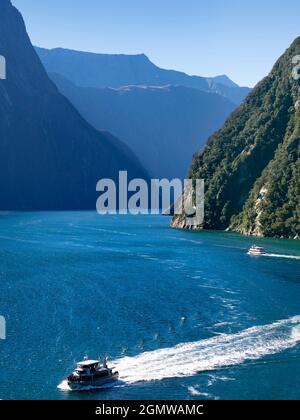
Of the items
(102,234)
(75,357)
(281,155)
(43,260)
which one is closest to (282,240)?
(281,155)

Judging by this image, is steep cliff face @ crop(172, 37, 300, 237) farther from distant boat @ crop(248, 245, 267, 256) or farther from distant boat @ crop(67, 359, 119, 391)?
distant boat @ crop(67, 359, 119, 391)

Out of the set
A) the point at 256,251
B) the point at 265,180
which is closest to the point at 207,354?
the point at 256,251

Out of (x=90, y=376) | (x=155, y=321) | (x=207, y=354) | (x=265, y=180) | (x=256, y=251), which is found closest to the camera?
(x=90, y=376)

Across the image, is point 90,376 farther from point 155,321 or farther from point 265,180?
point 265,180

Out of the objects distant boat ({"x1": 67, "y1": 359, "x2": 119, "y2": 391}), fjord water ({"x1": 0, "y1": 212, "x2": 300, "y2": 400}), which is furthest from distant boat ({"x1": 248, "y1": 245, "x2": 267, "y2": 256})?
distant boat ({"x1": 67, "y1": 359, "x2": 119, "y2": 391})

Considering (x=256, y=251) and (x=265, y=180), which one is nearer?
(x=256, y=251)

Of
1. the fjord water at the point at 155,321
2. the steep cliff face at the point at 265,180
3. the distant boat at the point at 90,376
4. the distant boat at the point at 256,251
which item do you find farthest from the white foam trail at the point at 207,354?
the steep cliff face at the point at 265,180
